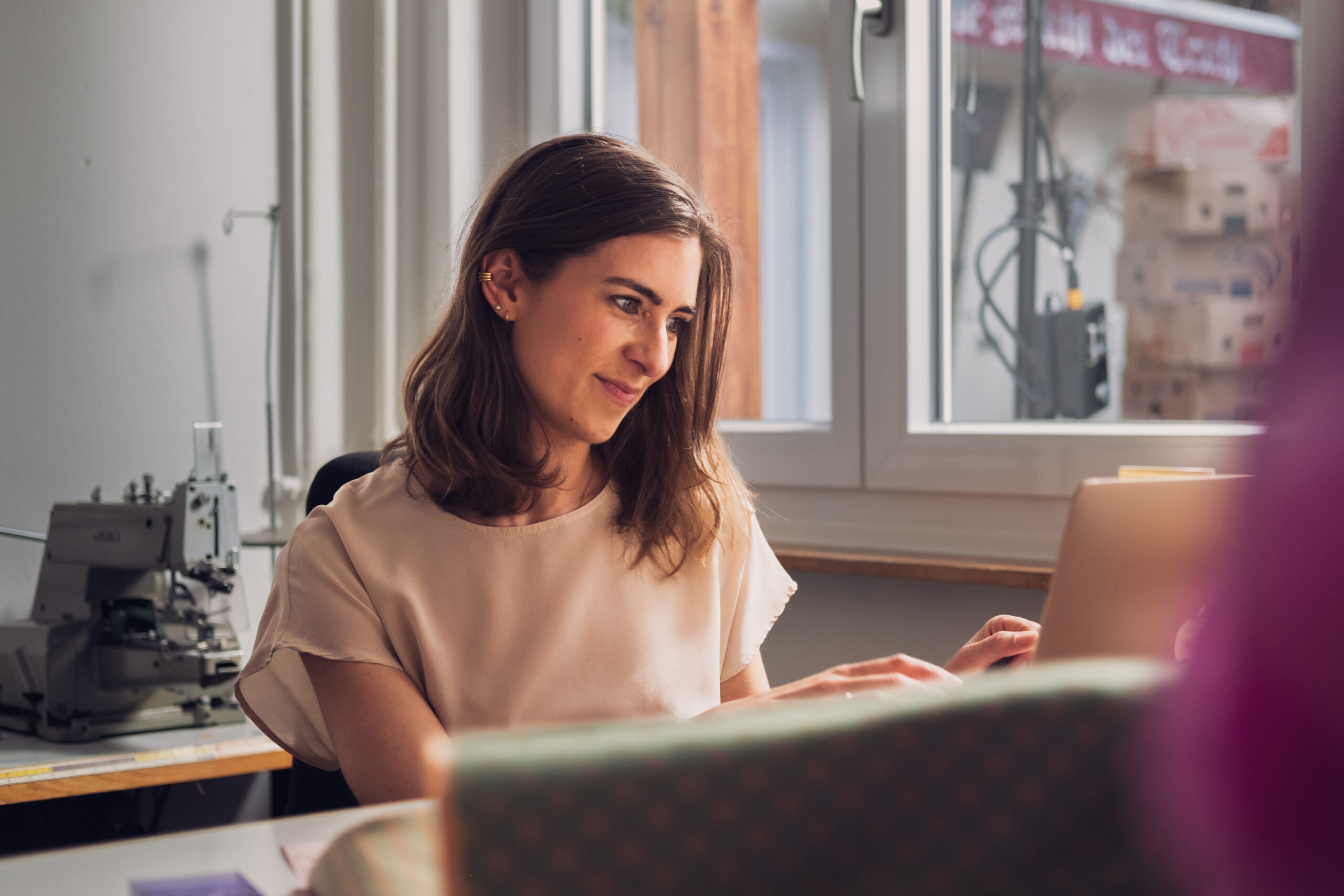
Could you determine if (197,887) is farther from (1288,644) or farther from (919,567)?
(919,567)

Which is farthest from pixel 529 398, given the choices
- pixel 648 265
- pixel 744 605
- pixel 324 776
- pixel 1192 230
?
pixel 1192 230

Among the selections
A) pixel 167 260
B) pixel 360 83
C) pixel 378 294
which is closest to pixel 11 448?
pixel 167 260

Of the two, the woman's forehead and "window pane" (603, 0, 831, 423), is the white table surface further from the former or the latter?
"window pane" (603, 0, 831, 423)

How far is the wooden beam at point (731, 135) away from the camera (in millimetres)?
2303

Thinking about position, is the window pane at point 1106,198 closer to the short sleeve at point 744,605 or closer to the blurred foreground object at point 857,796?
the short sleeve at point 744,605

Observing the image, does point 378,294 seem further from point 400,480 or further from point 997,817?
point 997,817

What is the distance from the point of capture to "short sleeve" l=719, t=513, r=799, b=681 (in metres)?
1.39

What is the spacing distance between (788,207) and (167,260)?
1221 millimetres

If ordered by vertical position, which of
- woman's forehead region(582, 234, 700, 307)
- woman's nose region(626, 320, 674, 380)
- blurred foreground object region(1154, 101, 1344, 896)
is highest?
woman's forehead region(582, 234, 700, 307)

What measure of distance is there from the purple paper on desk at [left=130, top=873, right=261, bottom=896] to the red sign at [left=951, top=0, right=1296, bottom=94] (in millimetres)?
1653

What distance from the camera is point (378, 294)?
247 cm

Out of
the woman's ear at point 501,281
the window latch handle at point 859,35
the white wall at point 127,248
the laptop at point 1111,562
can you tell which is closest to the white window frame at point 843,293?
the window latch handle at point 859,35

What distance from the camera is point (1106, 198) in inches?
74.5

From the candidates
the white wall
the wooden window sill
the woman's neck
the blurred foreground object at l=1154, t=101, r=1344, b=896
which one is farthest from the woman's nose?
the white wall
